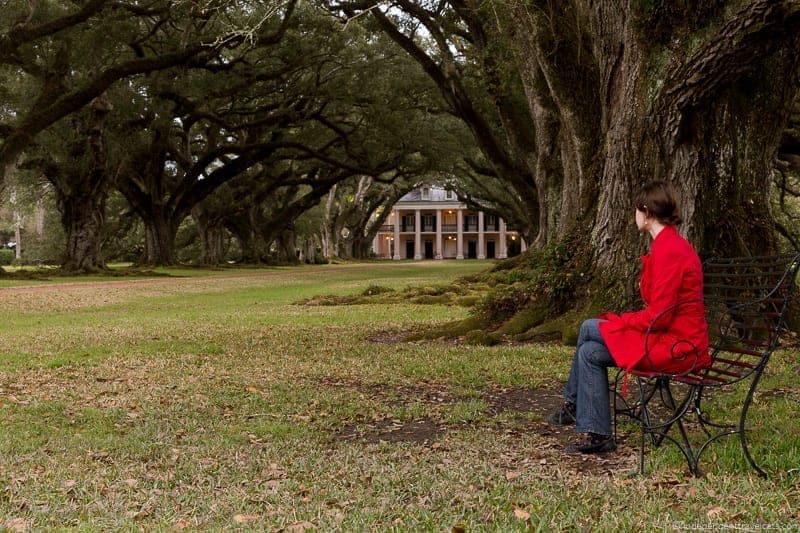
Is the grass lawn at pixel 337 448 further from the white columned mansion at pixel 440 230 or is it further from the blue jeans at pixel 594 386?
the white columned mansion at pixel 440 230

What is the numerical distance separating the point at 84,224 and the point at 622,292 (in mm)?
26095

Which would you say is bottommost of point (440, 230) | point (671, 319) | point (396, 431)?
point (396, 431)

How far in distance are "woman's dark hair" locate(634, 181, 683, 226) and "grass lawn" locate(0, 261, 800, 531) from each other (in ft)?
4.35

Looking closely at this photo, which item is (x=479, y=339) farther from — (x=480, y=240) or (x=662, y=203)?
(x=480, y=240)

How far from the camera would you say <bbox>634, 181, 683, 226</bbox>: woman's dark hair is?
3986 millimetres

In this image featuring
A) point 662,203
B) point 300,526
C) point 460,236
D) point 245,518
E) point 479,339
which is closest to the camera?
point 300,526

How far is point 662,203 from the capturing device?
3.99 m

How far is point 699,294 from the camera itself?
3830 millimetres

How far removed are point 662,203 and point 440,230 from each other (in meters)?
86.3

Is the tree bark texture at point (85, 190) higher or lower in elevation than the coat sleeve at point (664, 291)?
higher

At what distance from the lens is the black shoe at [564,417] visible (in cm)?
480

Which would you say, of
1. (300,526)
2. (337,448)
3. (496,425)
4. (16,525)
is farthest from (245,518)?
(496,425)

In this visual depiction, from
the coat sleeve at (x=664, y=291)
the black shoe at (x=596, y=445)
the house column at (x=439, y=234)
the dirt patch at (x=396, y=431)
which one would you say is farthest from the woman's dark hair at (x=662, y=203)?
the house column at (x=439, y=234)

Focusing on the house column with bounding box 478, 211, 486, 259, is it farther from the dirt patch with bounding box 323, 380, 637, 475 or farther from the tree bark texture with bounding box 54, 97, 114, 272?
the dirt patch with bounding box 323, 380, 637, 475
